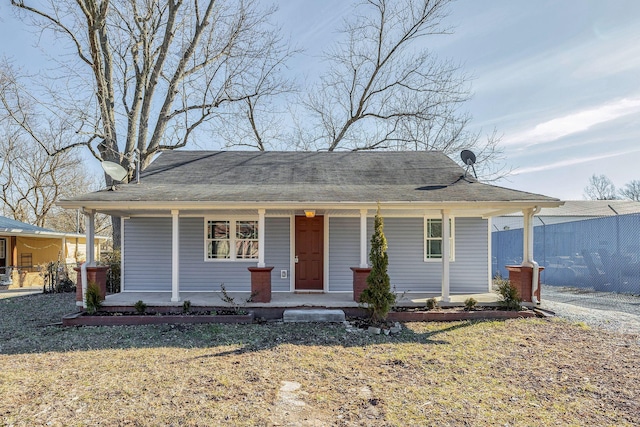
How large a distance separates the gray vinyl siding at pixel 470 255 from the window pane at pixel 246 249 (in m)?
5.20

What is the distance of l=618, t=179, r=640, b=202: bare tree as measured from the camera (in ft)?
150

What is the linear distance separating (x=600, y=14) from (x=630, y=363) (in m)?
8.45

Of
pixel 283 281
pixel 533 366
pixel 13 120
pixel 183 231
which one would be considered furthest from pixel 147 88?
pixel 533 366

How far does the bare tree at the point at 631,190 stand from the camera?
45766mm

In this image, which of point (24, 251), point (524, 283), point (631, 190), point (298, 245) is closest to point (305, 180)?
point (298, 245)

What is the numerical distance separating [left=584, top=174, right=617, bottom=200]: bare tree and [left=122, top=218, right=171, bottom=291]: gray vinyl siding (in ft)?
186

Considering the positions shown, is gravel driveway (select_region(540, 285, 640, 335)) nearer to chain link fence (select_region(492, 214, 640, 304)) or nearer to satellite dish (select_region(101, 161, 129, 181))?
chain link fence (select_region(492, 214, 640, 304))

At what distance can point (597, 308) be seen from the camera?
8.67m

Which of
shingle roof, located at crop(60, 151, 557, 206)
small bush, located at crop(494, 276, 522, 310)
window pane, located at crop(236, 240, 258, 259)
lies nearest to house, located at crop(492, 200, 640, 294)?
shingle roof, located at crop(60, 151, 557, 206)

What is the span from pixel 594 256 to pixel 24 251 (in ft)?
76.5

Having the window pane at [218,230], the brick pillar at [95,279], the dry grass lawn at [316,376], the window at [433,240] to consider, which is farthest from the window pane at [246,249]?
the window at [433,240]

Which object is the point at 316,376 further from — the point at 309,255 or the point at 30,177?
the point at 30,177

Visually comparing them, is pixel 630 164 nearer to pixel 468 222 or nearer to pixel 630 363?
pixel 468 222

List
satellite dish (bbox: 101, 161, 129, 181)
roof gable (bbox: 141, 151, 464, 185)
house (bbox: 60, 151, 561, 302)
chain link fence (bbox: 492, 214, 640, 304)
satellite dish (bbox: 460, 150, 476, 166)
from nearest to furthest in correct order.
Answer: satellite dish (bbox: 101, 161, 129, 181)
house (bbox: 60, 151, 561, 302)
roof gable (bbox: 141, 151, 464, 185)
satellite dish (bbox: 460, 150, 476, 166)
chain link fence (bbox: 492, 214, 640, 304)
